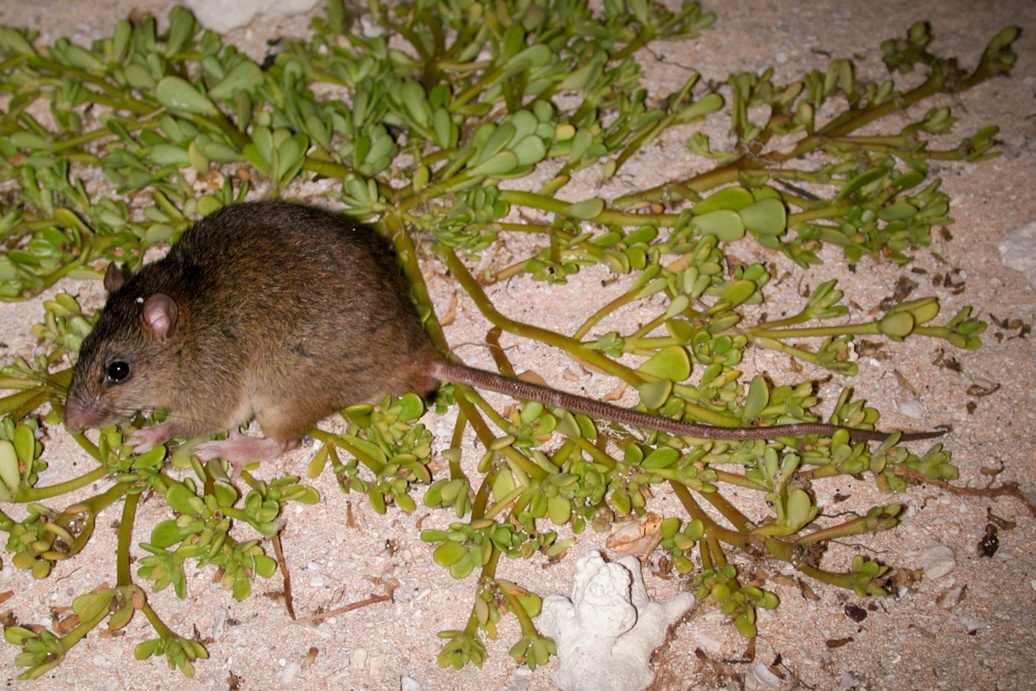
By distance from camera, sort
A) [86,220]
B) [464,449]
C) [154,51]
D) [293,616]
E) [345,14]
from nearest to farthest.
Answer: [293,616], [464,449], [86,220], [154,51], [345,14]

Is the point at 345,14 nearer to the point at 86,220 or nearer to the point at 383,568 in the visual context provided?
the point at 86,220

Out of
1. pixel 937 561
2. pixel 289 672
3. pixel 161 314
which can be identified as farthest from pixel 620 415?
pixel 161 314

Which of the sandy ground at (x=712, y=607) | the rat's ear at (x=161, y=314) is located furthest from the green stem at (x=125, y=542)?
the rat's ear at (x=161, y=314)

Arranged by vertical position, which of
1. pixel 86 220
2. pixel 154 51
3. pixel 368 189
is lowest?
pixel 86 220

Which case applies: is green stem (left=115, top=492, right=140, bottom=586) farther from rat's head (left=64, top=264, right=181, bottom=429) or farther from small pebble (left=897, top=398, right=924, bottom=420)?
small pebble (left=897, top=398, right=924, bottom=420)

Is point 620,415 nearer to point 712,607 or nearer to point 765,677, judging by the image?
point 712,607

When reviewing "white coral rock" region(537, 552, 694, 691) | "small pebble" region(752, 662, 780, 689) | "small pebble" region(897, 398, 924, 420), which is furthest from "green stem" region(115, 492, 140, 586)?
"small pebble" region(897, 398, 924, 420)

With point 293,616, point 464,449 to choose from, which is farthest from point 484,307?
point 293,616
